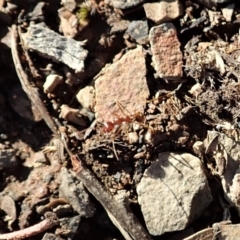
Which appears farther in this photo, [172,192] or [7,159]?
[7,159]

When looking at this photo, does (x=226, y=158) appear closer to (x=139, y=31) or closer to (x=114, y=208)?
(x=114, y=208)

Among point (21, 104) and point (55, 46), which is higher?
point (55, 46)

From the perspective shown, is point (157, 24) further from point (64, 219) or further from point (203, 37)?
point (64, 219)

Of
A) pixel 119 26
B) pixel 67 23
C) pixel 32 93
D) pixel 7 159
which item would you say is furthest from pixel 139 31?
pixel 7 159

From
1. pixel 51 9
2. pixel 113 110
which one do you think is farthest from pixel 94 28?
pixel 113 110

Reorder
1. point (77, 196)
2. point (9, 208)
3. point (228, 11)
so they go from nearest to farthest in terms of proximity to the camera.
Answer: point (228, 11) < point (77, 196) < point (9, 208)

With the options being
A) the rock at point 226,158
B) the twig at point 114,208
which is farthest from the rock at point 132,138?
the rock at point 226,158


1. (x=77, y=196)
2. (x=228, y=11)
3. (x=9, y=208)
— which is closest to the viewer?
(x=228, y=11)

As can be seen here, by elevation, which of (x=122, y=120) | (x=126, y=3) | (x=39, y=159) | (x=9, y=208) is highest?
(x=126, y=3)
